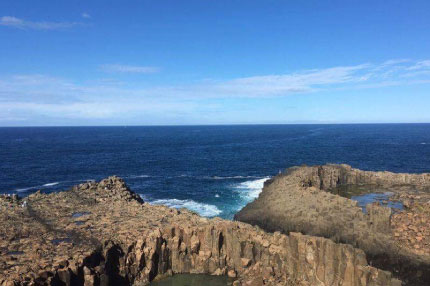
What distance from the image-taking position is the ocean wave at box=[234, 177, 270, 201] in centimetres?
5778

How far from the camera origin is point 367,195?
50.7 metres

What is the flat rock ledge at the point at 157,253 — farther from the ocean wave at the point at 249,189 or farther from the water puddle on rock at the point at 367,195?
the ocean wave at the point at 249,189

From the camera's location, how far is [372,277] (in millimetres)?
21906

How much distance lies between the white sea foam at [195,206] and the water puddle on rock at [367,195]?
20849 mm

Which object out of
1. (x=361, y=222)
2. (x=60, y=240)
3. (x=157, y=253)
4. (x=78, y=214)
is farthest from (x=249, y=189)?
(x=60, y=240)

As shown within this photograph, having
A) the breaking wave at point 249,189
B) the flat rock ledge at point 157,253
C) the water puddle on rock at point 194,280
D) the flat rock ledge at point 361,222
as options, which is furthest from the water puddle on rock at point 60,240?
the breaking wave at point 249,189

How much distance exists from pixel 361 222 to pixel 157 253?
21368 mm

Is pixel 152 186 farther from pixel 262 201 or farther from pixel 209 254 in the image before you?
pixel 209 254

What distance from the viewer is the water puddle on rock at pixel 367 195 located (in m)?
44.3

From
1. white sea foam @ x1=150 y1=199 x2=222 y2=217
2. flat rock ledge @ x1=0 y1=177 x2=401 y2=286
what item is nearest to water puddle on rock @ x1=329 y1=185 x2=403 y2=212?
white sea foam @ x1=150 y1=199 x2=222 y2=217

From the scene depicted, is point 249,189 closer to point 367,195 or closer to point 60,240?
point 367,195

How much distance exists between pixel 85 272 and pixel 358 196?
42.3 metres

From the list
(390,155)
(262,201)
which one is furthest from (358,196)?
(390,155)

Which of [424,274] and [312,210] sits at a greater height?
[312,210]
